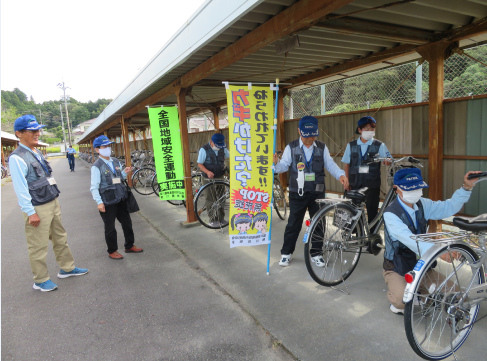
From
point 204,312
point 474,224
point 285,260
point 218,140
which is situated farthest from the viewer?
point 218,140

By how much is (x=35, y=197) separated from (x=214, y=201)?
2.91m

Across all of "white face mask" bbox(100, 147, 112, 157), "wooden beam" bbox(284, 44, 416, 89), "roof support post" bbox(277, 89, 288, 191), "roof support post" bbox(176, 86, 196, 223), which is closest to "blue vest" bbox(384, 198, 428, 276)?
"wooden beam" bbox(284, 44, 416, 89)

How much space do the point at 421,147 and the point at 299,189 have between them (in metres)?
2.03

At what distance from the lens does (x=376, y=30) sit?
3.45 m

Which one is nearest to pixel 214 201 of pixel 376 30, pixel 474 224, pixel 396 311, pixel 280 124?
pixel 280 124

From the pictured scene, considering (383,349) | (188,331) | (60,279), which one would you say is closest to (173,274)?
(188,331)

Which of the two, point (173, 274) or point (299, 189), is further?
point (173, 274)

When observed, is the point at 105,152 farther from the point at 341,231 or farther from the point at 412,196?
the point at 412,196

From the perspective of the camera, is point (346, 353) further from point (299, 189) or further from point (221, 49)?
point (221, 49)

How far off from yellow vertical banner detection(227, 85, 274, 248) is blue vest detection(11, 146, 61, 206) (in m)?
2.23

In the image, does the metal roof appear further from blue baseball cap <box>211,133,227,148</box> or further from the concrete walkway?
the concrete walkway

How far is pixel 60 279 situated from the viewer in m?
4.03

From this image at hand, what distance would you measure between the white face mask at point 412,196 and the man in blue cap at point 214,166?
3.50 meters

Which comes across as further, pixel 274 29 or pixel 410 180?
pixel 274 29
